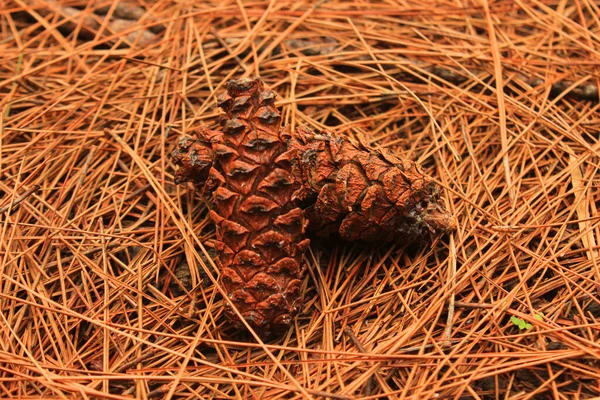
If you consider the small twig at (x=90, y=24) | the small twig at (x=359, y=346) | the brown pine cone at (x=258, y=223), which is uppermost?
the small twig at (x=90, y=24)

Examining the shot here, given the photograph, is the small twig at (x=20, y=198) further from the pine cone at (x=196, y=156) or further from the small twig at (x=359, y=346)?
the small twig at (x=359, y=346)

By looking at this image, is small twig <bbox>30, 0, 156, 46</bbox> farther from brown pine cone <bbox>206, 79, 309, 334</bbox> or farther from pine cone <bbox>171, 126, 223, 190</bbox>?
brown pine cone <bbox>206, 79, 309, 334</bbox>

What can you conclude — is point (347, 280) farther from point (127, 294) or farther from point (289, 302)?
point (127, 294)

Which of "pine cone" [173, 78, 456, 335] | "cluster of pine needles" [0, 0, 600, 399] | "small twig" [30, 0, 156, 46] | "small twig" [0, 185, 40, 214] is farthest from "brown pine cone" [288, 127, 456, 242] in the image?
"small twig" [30, 0, 156, 46]

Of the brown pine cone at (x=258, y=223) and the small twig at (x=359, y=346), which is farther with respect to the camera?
the brown pine cone at (x=258, y=223)

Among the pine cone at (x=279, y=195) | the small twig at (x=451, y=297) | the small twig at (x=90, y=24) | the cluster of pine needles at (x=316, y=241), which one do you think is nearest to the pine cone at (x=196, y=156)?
the pine cone at (x=279, y=195)

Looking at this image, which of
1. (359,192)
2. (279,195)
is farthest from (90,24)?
(359,192)

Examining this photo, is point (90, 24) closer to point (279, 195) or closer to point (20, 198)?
point (20, 198)
